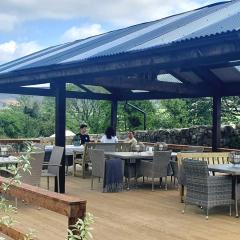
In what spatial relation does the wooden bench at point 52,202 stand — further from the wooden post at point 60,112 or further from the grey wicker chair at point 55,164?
the wooden post at point 60,112

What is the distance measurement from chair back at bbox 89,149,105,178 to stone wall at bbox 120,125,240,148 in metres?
7.79

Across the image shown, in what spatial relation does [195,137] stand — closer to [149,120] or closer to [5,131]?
[149,120]

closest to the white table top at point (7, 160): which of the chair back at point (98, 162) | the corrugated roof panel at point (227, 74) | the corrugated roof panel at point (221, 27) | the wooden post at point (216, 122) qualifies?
the chair back at point (98, 162)

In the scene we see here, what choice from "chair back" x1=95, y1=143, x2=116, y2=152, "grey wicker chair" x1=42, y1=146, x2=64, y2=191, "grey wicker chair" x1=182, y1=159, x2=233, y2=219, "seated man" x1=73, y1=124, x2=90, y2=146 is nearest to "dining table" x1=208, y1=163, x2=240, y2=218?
"grey wicker chair" x1=182, y1=159, x2=233, y2=219

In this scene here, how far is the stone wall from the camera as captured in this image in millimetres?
15508

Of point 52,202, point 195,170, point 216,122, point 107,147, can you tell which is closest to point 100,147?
point 107,147

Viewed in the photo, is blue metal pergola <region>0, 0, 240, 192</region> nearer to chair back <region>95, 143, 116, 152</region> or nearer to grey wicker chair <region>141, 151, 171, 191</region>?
chair back <region>95, 143, 116, 152</region>

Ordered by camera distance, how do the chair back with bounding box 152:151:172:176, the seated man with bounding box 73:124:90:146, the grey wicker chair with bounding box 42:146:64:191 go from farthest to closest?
the seated man with bounding box 73:124:90:146, the chair back with bounding box 152:151:172:176, the grey wicker chair with bounding box 42:146:64:191

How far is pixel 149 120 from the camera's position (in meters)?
21.9

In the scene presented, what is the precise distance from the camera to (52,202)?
3105 mm

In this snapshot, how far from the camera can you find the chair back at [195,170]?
20.0 ft

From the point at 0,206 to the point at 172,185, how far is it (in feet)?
22.8

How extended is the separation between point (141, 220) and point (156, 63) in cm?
203

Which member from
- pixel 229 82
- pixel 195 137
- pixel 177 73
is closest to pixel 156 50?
pixel 177 73
